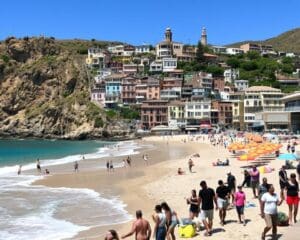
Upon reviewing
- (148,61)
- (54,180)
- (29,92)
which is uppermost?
(148,61)

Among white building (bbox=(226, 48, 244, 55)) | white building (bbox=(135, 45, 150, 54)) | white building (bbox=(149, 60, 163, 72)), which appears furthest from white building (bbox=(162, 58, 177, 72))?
white building (bbox=(226, 48, 244, 55))

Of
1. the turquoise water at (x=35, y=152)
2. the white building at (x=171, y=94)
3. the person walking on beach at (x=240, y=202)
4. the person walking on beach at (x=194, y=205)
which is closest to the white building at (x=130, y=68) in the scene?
the white building at (x=171, y=94)

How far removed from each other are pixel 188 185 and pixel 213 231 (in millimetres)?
12140

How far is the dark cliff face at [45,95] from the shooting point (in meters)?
112

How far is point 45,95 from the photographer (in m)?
124

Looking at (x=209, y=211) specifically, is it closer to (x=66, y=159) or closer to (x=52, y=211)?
(x=52, y=211)

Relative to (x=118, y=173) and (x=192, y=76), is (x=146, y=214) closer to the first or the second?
(x=118, y=173)

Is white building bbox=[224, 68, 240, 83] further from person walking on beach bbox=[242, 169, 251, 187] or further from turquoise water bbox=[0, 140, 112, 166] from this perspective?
person walking on beach bbox=[242, 169, 251, 187]

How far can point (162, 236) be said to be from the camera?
1080 centimetres

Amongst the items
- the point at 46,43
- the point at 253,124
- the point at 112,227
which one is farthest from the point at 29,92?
the point at 112,227

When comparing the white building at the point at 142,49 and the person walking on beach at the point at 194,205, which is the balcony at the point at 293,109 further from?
the white building at the point at 142,49

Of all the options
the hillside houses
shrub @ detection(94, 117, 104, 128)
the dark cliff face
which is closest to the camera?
the hillside houses

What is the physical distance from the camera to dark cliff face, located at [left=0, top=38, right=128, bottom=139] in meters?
112

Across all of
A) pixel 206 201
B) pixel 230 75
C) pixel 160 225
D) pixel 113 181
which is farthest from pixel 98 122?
pixel 160 225
